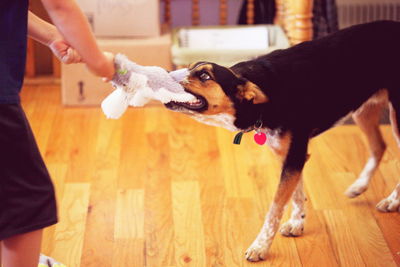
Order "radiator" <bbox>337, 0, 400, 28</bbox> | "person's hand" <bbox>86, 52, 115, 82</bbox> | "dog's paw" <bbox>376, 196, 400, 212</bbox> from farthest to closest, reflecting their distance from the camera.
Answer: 1. "radiator" <bbox>337, 0, 400, 28</bbox>
2. "dog's paw" <bbox>376, 196, 400, 212</bbox>
3. "person's hand" <bbox>86, 52, 115, 82</bbox>

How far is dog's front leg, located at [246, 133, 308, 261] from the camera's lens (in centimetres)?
222

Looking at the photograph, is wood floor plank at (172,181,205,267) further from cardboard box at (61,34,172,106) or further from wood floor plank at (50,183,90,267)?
cardboard box at (61,34,172,106)

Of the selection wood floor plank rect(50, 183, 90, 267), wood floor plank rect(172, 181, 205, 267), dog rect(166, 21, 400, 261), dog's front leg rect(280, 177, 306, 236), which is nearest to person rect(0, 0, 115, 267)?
dog rect(166, 21, 400, 261)

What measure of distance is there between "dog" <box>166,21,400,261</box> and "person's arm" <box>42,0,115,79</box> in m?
0.43

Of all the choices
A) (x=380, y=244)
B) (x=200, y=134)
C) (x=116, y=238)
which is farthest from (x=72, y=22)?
(x=200, y=134)

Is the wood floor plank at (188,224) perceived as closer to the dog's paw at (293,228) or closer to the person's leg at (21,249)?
the dog's paw at (293,228)

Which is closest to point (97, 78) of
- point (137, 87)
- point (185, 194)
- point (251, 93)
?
point (185, 194)

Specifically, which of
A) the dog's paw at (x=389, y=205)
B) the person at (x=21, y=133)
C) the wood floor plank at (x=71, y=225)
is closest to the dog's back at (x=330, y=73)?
the dog's paw at (x=389, y=205)

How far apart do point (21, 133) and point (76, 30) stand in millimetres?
269

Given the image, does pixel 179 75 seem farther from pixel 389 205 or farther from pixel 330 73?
pixel 389 205

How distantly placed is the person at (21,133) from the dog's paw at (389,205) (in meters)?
1.40

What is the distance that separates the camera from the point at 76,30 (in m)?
1.54

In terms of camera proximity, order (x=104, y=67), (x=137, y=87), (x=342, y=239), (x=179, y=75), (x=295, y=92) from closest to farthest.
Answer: (x=104, y=67) < (x=137, y=87) < (x=179, y=75) < (x=295, y=92) < (x=342, y=239)

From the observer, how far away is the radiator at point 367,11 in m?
3.79
